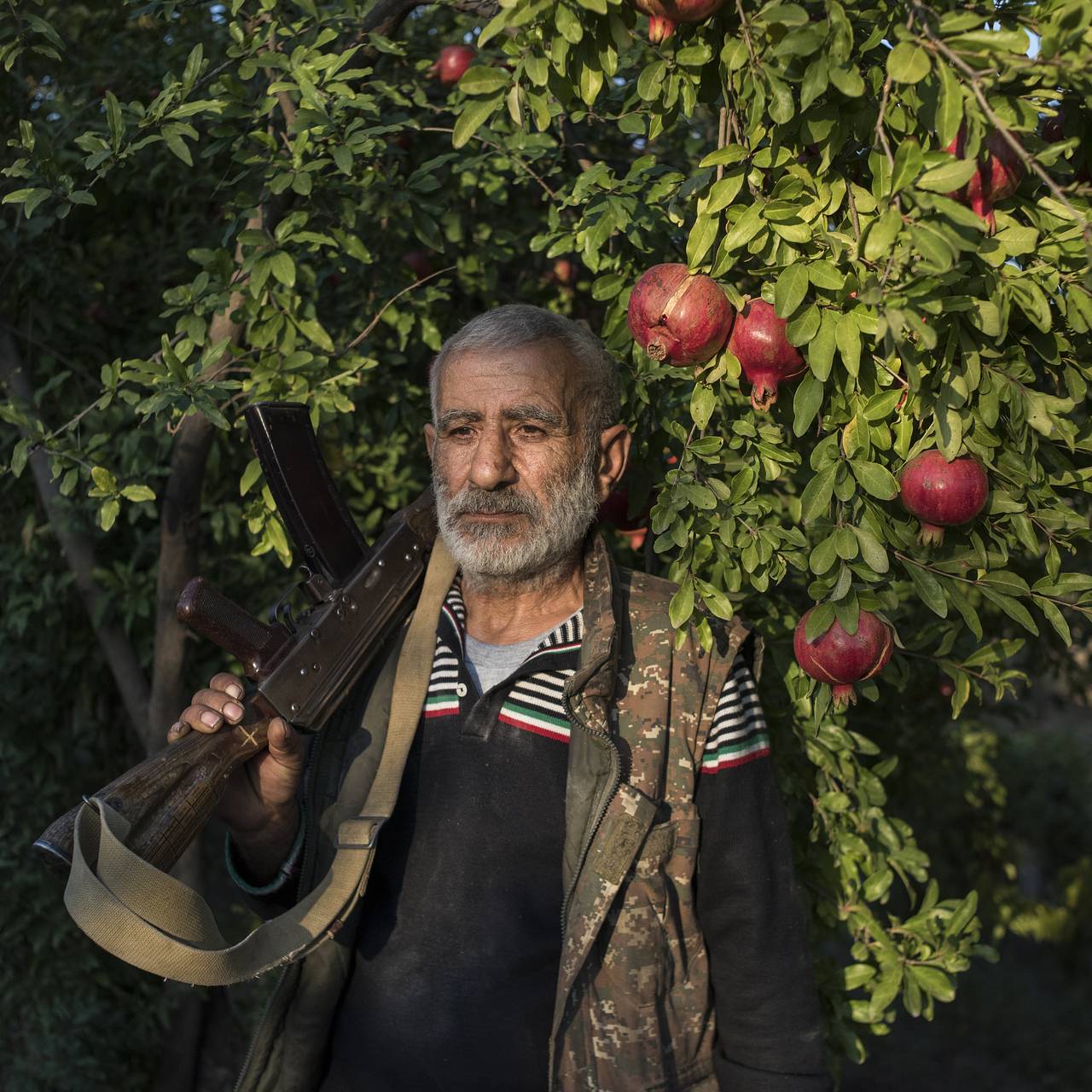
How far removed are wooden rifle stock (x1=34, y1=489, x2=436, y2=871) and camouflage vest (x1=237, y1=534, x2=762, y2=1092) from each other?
218 millimetres

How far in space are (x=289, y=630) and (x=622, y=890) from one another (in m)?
0.77

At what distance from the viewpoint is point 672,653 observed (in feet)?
6.86

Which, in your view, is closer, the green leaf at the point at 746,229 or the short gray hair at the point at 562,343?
the green leaf at the point at 746,229

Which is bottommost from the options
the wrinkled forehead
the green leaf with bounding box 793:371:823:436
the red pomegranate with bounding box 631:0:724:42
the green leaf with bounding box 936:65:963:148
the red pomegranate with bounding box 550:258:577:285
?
the red pomegranate with bounding box 550:258:577:285

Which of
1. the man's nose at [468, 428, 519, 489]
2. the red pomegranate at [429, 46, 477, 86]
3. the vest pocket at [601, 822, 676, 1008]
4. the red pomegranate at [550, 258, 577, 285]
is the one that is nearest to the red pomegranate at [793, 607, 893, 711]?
the vest pocket at [601, 822, 676, 1008]

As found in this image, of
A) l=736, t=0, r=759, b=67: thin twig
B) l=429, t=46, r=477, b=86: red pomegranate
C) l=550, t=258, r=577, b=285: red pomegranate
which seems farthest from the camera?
l=550, t=258, r=577, b=285: red pomegranate

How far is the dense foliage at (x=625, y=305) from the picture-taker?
4.91 ft

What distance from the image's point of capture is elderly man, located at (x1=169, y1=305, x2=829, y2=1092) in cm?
198

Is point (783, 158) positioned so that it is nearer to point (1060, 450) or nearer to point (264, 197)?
point (1060, 450)

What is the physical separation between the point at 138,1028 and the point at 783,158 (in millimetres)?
3396

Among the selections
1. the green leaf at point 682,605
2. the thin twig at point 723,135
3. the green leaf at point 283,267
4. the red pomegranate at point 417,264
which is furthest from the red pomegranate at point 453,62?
the green leaf at point 682,605

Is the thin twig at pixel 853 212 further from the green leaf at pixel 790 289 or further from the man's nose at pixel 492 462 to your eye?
the man's nose at pixel 492 462

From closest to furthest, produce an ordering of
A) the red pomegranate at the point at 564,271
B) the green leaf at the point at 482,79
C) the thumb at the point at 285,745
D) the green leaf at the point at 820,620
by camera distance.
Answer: the green leaf at the point at 482,79
the green leaf at the point at 820,620
the thumb at the point at 285,745
the red pomegranate at the point at 564,271

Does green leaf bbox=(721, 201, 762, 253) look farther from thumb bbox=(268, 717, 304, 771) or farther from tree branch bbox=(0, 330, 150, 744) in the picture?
tree branch bbox=(0, 330, 150, 744)
